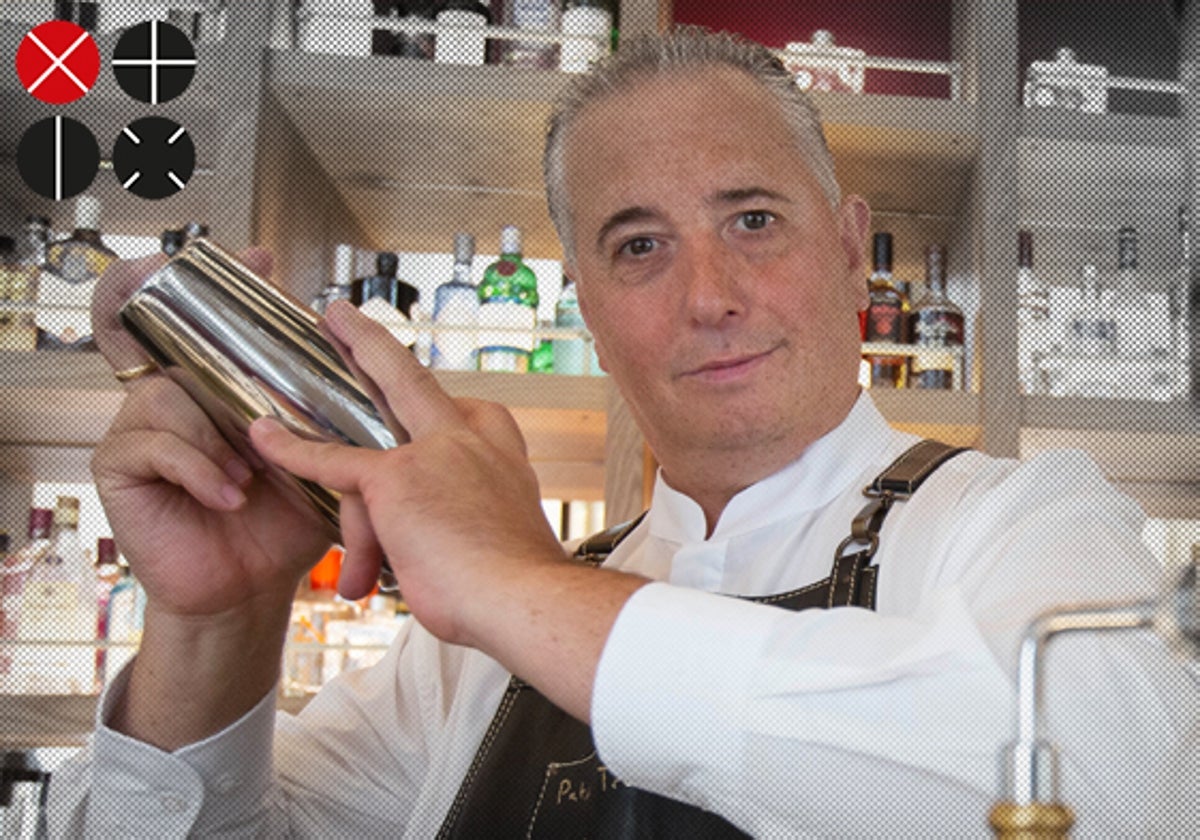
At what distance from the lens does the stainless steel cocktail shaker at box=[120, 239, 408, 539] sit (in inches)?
25.9

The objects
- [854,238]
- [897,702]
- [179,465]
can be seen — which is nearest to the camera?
[897,702]

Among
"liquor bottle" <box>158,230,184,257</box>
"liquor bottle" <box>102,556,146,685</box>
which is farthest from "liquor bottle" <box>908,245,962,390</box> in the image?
"liquor bottle" <box>102,556,146,685</box>

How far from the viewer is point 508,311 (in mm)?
1795

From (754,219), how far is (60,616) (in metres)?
1.26

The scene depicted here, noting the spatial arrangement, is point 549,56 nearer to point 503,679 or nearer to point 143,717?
point 503,679

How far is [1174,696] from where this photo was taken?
58 centimetres

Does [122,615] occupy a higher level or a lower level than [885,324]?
lower

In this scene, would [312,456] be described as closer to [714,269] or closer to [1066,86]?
[714,269]

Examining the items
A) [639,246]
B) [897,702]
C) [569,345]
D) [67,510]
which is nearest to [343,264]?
[569,345]

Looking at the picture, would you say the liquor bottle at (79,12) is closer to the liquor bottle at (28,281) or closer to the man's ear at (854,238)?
the liquor bottle at (28,281)

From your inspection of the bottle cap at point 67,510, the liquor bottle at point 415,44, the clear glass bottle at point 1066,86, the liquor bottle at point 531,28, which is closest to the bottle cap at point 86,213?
the bottle cap at point 67,510

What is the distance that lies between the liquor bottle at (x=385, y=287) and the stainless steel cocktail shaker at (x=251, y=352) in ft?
3.77

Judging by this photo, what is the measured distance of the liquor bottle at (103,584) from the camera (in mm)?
1740

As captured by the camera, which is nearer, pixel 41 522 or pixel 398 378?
pixel 398 378
